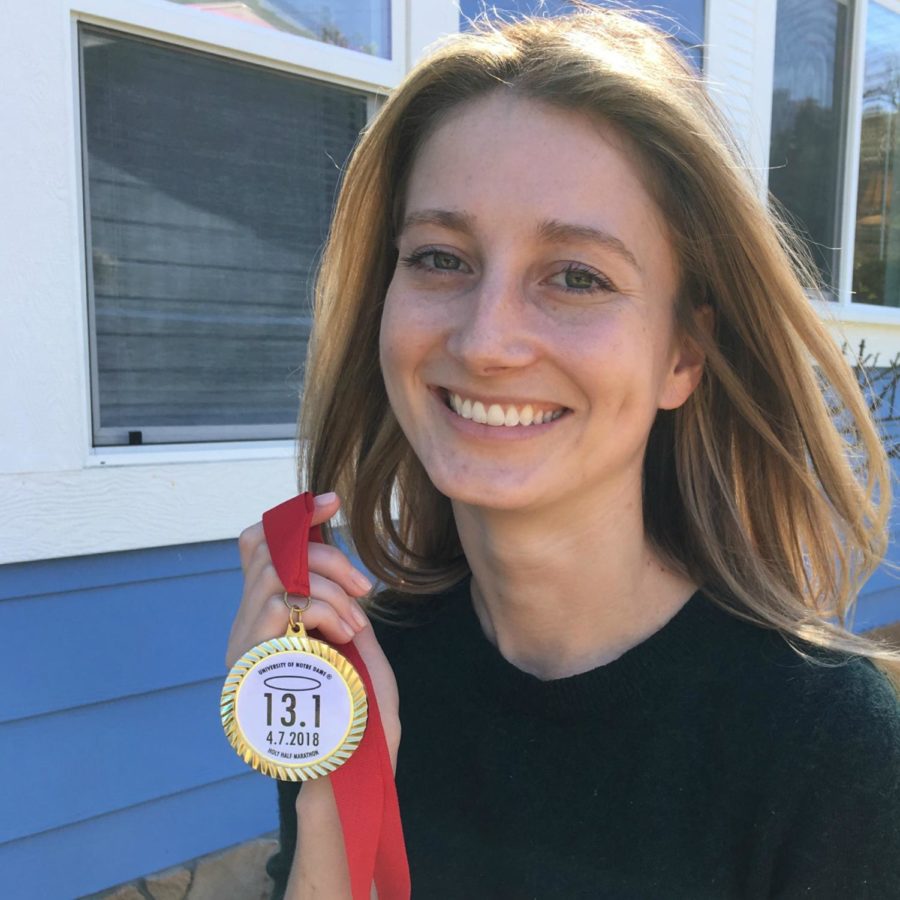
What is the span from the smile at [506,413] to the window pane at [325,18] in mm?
1841

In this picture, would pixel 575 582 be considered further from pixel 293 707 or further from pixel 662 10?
pixel 662 10

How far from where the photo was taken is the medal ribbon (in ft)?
3.94

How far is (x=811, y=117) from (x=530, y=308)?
14.4 ft

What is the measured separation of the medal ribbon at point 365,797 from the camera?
120 cm

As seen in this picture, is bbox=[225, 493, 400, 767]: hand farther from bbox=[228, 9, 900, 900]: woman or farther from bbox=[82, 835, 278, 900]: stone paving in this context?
bbox=[82, 835, 278, 900]: stone paving

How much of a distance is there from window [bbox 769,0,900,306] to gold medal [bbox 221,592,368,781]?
13.2 feet

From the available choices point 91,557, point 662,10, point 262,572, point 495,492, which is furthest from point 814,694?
point 662,10

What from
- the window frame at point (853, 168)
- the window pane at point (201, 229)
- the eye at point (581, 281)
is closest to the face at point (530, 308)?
the eye at point (581, 281)

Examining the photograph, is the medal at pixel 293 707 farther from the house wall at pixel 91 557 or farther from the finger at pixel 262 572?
the house wall at pixel 91 557

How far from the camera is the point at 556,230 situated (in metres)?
1.25

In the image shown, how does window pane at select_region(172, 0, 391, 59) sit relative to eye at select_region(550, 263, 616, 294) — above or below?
above

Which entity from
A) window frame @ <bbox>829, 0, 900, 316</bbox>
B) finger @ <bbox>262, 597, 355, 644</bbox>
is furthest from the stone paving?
window frame @ <bbox>829, 0, 900, 316</bbox>

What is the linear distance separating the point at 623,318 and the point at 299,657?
633mm

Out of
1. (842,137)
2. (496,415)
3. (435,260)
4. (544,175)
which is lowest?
(496,415)
